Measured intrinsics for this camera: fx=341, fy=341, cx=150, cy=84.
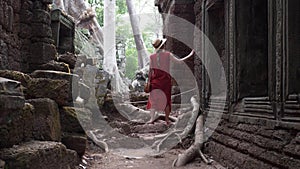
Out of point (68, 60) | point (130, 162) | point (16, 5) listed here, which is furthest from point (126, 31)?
point (130, 162)

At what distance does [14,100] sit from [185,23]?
5.99m

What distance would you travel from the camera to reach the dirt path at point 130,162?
4.36 meters

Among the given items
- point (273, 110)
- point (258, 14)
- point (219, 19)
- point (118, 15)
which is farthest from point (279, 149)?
point (118, 15)

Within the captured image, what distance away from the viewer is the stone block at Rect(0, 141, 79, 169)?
2.36 m

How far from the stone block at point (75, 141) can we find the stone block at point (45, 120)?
0.37 m

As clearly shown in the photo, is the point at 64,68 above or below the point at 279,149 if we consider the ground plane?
above

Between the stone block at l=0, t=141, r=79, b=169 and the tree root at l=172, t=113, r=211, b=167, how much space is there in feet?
5.43

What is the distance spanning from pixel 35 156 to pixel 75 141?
1.47 m

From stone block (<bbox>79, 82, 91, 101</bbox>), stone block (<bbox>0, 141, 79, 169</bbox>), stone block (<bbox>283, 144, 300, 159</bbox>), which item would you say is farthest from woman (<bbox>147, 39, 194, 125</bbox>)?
stone block (<bbox>283, 144, 300, 159</bbox>)

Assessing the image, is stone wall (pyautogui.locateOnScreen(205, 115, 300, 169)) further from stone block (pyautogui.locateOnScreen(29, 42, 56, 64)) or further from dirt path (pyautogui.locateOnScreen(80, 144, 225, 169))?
stone block (pyautogui.locateOnScreen(29, 42, 56, 64))

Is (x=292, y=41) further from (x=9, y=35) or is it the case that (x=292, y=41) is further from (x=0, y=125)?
(x=9, y=35)

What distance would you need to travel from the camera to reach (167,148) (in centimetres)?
555

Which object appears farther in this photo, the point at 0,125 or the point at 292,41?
the point at 292,41

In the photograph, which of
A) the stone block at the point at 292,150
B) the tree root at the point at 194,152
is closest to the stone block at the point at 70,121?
the tree root at the point at 194,152
